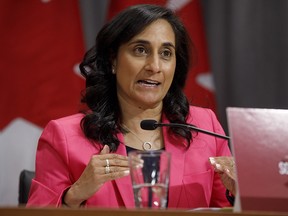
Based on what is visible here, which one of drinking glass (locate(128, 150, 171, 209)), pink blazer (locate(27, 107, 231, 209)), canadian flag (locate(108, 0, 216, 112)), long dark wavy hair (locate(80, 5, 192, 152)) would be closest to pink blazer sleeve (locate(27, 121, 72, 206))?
pink blazer (locate(27, 107, 231, 209))

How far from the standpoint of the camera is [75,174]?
1.81 metres

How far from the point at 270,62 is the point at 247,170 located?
1.35 metres

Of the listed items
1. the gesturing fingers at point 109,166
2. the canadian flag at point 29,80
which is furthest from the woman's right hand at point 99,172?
the canadian flag at point 29,80

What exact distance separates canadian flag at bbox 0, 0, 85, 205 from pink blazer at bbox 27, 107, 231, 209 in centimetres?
57

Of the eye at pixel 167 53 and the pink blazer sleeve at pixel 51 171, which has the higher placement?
the eye at pixel 167 53

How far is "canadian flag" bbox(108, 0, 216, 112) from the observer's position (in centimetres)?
257

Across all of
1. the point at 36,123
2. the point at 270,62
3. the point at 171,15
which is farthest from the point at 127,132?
the point at 270,62

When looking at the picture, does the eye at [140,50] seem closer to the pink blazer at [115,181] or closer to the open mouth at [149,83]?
the open mouth at [149,83]

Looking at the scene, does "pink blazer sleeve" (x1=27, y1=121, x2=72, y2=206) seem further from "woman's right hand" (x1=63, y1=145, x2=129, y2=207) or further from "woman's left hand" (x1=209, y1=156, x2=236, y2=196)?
"woman's left hand" (x1=209, y1=156, x2=236, y2=196)

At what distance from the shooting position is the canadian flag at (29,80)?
250 cm

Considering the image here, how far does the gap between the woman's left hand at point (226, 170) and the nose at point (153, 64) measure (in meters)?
0.39

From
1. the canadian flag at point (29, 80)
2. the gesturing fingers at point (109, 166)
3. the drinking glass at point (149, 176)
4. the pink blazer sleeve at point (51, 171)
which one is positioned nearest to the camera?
the drinking glass at point (149, 176)

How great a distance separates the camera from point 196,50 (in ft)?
8.43

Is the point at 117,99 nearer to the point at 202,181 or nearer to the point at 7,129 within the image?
the point at 202,181
